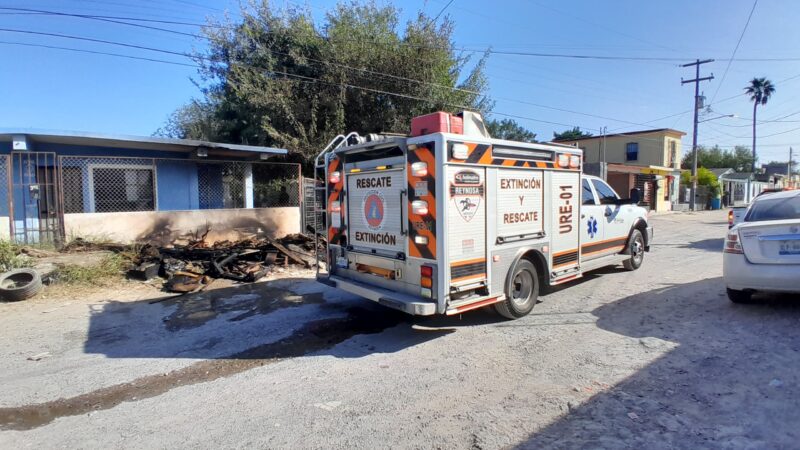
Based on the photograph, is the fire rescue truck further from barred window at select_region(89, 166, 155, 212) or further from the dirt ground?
barred window at select_region(89, 166, 155, 212)

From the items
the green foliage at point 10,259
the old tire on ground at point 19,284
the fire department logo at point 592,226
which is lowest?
the old tire on ground at point 19,284

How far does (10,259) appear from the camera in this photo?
26.8ft

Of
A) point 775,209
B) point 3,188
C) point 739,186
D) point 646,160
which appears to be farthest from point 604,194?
point 739,186

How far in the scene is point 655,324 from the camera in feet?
18.1

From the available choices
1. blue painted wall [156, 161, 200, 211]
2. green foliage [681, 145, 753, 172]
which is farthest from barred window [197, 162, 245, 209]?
green foliage [681, 145, 753, 172]

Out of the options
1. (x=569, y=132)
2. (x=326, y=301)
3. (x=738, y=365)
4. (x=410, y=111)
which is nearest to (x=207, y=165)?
(x=410, y=111)

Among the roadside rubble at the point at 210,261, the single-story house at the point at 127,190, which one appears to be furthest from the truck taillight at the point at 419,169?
the single-story house at the point at 127,190

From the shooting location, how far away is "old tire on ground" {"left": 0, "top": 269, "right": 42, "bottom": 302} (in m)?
7.15

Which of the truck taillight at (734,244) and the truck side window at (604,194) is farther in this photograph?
the truck side window at (604,194)

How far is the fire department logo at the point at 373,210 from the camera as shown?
5.59 m

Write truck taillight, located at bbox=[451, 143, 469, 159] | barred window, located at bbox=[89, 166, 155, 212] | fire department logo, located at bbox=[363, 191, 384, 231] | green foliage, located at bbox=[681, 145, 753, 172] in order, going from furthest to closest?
green foliage, located at bbox=[681, 145, 753, 172] → barred window, located at bbox=[89, 166, 155, 212] → fire department logo, located at bbox=[363, 191, 384, 231] → truck taillight, located at bbox=[451, 143, 469, 159]

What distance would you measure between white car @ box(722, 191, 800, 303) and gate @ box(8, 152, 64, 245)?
1330 cm

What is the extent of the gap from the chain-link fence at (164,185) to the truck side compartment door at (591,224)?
30.0 feet

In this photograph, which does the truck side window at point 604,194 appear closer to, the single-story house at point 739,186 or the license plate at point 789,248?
the license plate at point 789,248
